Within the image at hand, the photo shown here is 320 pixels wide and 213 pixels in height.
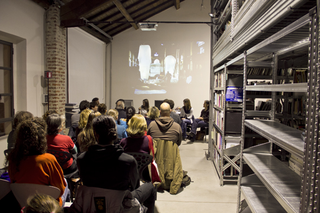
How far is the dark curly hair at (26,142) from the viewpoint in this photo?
66.7 inches

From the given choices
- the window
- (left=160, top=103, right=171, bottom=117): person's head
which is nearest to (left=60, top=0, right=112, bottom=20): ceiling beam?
the window

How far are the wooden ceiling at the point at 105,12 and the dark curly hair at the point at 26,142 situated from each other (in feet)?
16.0

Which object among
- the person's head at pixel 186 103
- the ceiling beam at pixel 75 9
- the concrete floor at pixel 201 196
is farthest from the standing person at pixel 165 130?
the ceiling beam at pixel 75 9

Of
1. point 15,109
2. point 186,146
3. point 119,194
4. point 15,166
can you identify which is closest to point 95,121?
point 119,194

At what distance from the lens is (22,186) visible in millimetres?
1640

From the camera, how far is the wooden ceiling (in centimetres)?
598

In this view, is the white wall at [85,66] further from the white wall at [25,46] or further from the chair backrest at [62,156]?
the chair backrest at [62,156]

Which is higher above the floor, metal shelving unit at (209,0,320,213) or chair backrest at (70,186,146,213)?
metal shelving unit at (209,0,320,213)

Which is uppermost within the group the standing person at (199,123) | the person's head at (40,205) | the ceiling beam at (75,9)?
the ceiling beam at (75,9)

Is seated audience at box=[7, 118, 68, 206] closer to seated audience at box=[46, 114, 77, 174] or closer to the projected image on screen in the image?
seated audience at box=[46, 114, 77, 174]

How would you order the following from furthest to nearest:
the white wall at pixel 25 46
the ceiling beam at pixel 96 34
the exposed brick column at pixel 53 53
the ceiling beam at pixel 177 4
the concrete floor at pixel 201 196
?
the ceiling beam at pixel 177 4
the ceiling beam at pixel 96 34
the exposed brick column at pixel 53 53
the white wall at pixel 25 46
the concrete floor at pixel 201 196

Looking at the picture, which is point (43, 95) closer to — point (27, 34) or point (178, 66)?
point (27, 34)

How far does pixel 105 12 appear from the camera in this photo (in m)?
7.70

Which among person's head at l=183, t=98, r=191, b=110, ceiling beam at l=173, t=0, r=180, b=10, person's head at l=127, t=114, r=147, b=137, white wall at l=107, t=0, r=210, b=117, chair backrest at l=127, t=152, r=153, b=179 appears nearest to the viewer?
chair backrest at l=127, t=152, r=153, b=179
